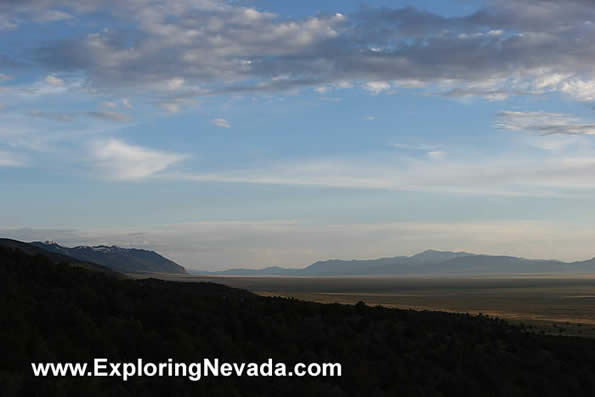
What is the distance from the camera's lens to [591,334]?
44125 mm

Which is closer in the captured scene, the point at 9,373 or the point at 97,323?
the point at 9,373

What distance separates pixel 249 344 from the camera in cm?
2028

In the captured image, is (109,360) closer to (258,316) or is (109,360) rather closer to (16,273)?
(258,316)

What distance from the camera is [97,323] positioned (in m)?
19.8

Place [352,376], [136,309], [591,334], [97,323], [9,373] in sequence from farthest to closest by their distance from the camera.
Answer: [591,334], [136,309], [97,323], [352,376], [9,373]

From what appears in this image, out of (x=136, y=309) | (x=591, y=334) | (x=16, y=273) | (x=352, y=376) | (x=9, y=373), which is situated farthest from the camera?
(x=591, y=334)

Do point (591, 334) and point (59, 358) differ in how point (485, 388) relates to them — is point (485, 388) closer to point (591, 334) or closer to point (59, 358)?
point (59, 358)

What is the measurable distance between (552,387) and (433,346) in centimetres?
499

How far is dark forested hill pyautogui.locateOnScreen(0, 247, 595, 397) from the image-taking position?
1530 cm

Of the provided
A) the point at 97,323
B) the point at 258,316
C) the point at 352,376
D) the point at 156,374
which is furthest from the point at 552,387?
the point at 97,323

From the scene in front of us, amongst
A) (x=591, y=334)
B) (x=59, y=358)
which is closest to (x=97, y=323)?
(x=59, y=358)

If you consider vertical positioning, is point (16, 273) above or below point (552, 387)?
above

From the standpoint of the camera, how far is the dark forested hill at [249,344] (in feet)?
50.2

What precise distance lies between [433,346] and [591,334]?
24.6 m
